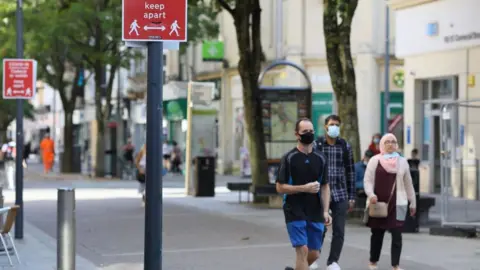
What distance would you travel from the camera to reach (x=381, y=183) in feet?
38.5

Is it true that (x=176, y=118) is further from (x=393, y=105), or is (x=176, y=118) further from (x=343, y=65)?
(x=343, y=65)

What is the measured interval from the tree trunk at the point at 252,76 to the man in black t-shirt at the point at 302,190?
43.8ft

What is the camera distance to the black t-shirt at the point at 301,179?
31.8 ft

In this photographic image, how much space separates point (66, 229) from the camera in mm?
9086

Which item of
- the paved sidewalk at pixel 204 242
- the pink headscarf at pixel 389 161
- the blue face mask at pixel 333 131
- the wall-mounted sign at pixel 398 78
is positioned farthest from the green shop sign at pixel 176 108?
the blue face mask at pixel 333 131

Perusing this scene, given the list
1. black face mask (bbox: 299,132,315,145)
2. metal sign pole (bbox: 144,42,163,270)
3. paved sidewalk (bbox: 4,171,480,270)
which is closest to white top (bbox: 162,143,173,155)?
paved sidewalk (bbox: 4,171,480,270)

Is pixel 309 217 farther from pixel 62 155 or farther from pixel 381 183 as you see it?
pixel 62 155

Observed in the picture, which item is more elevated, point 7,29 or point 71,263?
point 7,29

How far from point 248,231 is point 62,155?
31212mm

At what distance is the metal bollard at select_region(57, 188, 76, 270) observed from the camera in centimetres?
907

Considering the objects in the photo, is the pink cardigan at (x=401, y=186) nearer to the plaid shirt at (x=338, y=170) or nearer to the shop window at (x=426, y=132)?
the plaid shirt at (x=338, y=170)

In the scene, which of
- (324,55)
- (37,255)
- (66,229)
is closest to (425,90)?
(324,55)

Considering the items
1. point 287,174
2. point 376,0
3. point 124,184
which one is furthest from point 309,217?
point 376,0

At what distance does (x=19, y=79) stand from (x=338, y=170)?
650cm
